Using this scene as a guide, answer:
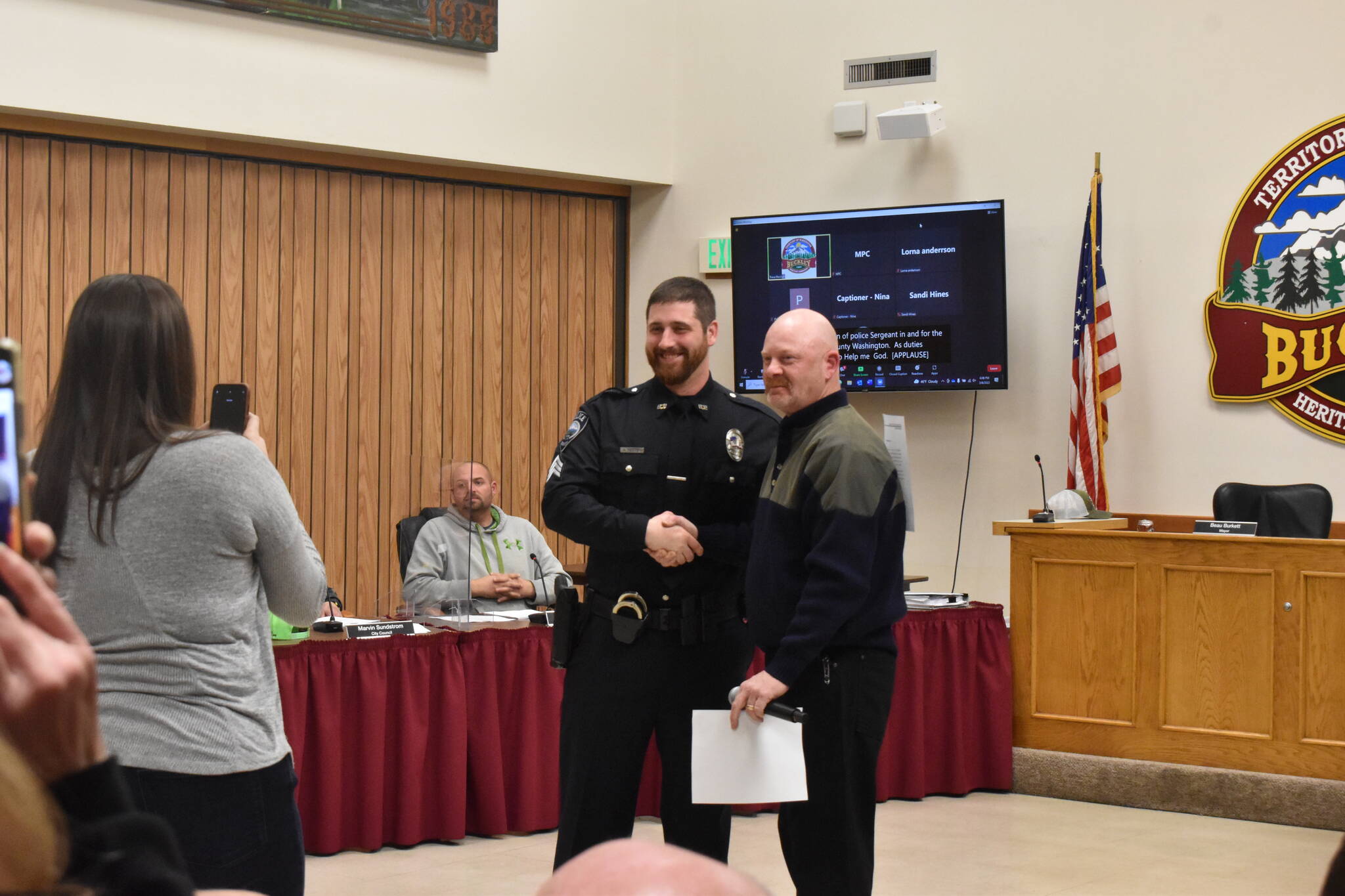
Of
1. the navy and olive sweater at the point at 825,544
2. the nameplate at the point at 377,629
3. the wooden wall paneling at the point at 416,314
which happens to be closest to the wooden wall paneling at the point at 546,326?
the wooden wall paneling at the point at 416,314

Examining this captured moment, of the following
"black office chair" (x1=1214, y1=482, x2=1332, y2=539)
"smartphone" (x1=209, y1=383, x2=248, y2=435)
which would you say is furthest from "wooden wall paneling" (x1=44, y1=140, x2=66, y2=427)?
"black office chair" (x1=1214, y1=482, x2=1332, y2=539)

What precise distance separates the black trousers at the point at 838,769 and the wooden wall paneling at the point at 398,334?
4.64 m

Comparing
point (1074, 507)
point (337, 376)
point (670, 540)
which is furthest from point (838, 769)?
point (337, 376)

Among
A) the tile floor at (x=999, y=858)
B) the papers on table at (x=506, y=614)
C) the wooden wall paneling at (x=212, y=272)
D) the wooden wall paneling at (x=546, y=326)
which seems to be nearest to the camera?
the tile floor at (x=999, y=858)

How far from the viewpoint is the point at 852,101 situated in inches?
293

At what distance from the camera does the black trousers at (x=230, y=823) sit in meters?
1.98

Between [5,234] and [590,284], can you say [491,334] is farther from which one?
[5,234]

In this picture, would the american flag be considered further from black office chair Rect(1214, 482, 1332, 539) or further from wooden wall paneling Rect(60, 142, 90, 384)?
wooden wall paneling Rect(60, 142, 90, 384)

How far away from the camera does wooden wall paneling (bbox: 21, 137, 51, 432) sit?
6258 millimetres

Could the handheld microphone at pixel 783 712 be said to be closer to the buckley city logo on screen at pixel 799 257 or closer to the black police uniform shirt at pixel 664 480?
the black police uniform shirt at pixel 664 480

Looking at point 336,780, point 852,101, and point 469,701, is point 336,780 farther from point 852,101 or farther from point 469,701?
point 852,101

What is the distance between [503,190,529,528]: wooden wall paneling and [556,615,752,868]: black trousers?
453 cm

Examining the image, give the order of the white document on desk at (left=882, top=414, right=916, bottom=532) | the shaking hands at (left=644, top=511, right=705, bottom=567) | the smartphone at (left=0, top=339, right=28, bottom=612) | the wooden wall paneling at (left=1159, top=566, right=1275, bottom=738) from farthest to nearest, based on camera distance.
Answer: the wooden wall paneling at (left=1159, top=566, right=1275, bottom=738) < the white document on desk at (left=882, top=414, right=916, bottom=532) < the shaking hands at (left=644, top=511, right=705, bottom=567) < the smartphone at (left=0, top=339, right=28, bottom=612)

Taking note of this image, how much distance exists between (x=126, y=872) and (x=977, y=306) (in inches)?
250
